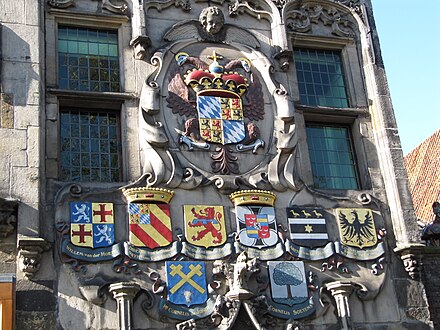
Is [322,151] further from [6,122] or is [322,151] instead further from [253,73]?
[6,122]

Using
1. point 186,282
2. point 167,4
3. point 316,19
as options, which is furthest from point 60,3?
point 186,282

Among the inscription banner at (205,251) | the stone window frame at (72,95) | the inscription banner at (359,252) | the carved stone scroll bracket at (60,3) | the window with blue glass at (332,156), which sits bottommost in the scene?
the inscription banner at (359,252)

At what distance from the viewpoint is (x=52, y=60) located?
11.8 metres

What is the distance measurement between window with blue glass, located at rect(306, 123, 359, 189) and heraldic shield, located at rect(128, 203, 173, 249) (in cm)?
300

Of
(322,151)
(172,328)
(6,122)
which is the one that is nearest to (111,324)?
(172,328)

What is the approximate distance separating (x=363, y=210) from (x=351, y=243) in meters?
0.74

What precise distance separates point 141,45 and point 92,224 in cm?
339

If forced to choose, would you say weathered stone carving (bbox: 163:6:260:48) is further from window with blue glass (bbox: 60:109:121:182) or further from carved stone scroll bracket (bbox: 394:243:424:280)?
carved stone scroll bracket (bbox: 394:243:424:280)

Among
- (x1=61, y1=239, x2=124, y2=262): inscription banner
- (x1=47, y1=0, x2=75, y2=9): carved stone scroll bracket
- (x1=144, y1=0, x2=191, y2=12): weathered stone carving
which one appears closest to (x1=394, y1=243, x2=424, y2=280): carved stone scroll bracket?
(x1=61, y1=239, x2=124, y2=262): inscription banner

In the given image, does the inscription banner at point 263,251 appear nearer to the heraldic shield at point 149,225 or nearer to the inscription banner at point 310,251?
the inscription banner at point 310,251

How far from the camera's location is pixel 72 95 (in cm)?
1159

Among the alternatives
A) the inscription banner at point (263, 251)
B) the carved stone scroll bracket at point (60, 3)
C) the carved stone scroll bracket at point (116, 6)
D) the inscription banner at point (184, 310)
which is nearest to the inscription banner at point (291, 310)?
the inscription banner at point (263, 251)

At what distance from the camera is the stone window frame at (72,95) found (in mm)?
11195

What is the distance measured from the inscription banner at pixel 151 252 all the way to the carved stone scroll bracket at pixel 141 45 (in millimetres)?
3472
